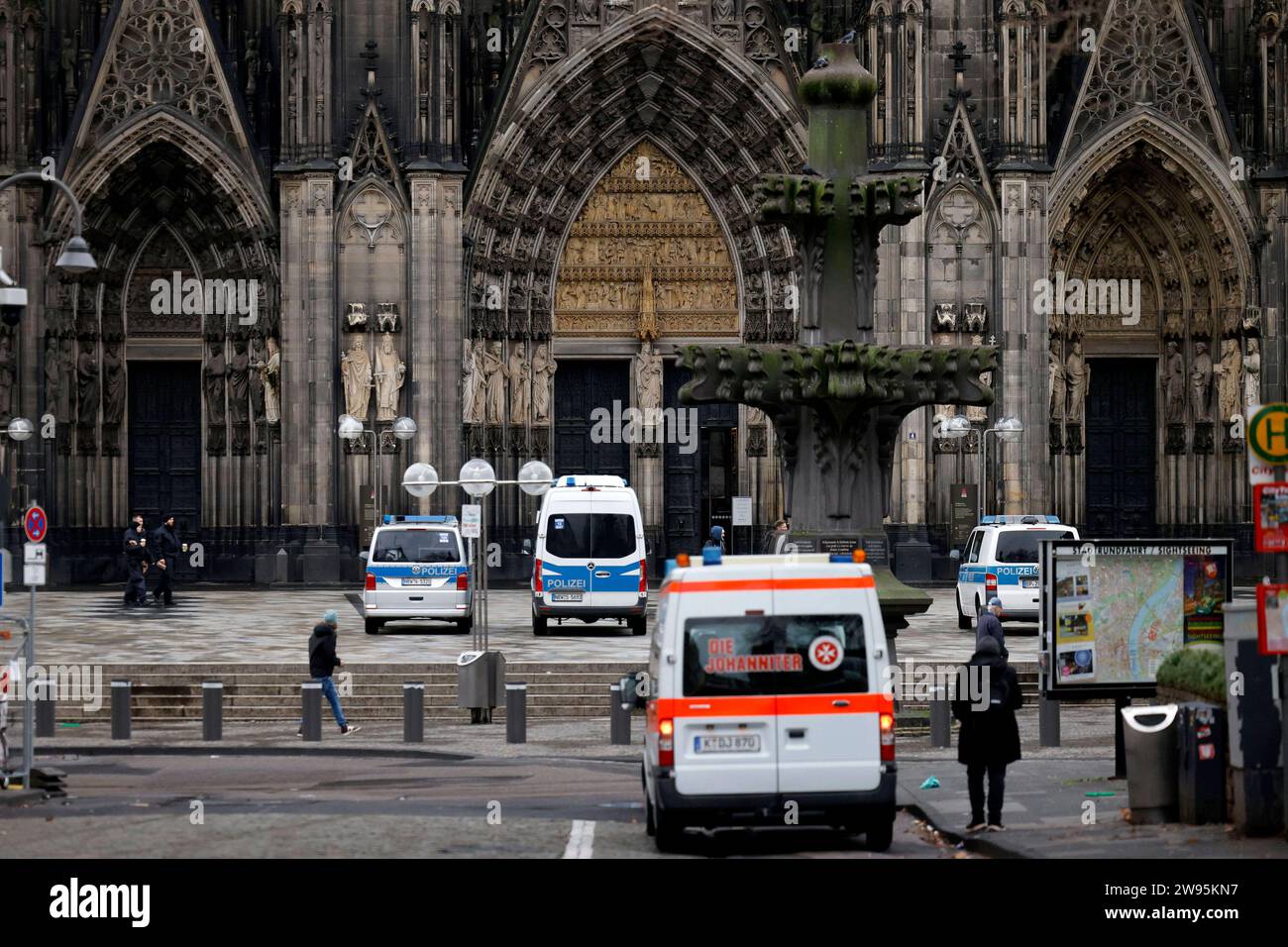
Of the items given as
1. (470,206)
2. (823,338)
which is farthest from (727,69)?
(823,338)

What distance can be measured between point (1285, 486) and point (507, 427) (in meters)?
30.9

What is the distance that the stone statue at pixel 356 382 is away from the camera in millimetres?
41250

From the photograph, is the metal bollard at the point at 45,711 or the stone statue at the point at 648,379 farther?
the stone statue at the point at 648,379

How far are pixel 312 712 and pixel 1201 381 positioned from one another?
85.2 ft

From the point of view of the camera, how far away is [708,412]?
1784 inches

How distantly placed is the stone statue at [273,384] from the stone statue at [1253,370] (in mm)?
18613

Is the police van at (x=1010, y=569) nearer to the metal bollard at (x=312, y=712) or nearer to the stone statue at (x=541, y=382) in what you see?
the metal bollard at (x=312, y=712)

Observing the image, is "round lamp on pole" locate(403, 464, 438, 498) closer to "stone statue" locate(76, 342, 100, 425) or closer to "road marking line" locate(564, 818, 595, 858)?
"road marking line" locate(564, 818, 595, 858)

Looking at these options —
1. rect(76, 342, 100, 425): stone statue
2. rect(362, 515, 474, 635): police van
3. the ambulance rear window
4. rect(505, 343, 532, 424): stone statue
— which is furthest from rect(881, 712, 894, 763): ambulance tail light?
rect(76, 342, 100, 425): stone statue

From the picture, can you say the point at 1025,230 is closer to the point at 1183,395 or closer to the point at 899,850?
the point at 1183,395

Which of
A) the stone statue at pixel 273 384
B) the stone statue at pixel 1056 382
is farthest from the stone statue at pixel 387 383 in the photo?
the stone statue at pixel 1056 382

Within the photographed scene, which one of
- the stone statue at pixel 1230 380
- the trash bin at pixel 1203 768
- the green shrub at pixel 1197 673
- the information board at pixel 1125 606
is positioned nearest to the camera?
the trash bin at pixel 1203 768

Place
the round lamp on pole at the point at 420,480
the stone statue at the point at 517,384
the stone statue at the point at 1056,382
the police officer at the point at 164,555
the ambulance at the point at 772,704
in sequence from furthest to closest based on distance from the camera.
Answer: the stone statue at the point at 517,384 → the stone statue at the point at 1056,382 → the police officer at the point at 164,555 → the round lamp on pole at the point at 420,480 → the ambulance at the point at 772,704

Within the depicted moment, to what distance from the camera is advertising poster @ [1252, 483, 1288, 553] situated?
1326 cm
